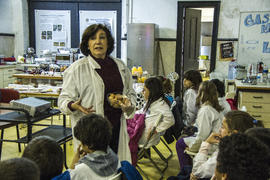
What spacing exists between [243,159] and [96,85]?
43.0 inches

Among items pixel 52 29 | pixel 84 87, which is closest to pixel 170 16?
pixel 52 29

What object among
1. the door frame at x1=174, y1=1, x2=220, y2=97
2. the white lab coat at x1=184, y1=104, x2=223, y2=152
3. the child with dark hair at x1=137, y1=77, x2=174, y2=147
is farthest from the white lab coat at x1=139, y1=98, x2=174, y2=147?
the door frame at x1=174, y1=1, x2=220, y2=97

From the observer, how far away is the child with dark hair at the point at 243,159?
1.08 m

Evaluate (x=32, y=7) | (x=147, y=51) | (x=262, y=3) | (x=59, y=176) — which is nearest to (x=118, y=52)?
(x=147, y=51)

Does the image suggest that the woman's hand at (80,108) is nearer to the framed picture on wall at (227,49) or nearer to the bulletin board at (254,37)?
the framed picture on wall at (227,49)

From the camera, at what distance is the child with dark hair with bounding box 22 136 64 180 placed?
50.9 inches

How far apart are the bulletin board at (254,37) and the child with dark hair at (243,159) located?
552 centimetres

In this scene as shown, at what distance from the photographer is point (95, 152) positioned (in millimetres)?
1470

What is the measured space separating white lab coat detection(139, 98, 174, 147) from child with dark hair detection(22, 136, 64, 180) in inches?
58.3

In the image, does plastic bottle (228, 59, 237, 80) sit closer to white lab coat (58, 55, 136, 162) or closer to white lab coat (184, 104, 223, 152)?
white lab coat (184, 104, 223, 152)

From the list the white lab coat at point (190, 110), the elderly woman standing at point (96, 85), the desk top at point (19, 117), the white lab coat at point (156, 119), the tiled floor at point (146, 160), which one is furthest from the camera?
the white lab coat at point (190, 110)

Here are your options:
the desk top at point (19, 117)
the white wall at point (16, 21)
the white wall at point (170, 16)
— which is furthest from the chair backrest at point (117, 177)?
the white wall at point (16, 21)

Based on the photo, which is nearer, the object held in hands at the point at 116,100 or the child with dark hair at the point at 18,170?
the child with dark hair at the point at 18,170

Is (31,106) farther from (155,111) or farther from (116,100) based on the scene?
(155,111)
